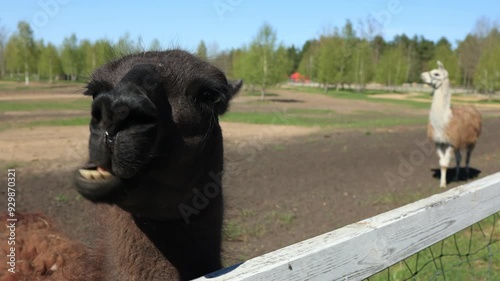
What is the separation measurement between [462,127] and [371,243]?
11597 millimetres

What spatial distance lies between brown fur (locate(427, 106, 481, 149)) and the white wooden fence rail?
32.7 ft

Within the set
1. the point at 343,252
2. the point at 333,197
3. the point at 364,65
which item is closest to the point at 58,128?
the point at 333,197

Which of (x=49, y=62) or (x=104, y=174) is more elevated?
(x=49, y=62)

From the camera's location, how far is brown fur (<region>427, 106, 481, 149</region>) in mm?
12156

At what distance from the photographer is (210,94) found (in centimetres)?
238

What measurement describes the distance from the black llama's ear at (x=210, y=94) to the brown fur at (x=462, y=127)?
11020 millimetres

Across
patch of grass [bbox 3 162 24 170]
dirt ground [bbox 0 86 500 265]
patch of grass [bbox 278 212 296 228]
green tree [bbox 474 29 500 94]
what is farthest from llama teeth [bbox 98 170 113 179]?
green tree [bbox 474 29 500 94]

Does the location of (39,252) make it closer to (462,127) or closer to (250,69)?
(462,127)

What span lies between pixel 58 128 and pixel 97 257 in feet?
63.6

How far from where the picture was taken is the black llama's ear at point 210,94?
2270mm

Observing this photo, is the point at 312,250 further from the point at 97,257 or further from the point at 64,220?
the point at 64,220

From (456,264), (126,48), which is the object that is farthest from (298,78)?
(126,48)

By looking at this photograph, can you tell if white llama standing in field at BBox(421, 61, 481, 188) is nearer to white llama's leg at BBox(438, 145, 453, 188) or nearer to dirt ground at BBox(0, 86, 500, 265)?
white llama's leg at BBox(438, 145, 453, 188)

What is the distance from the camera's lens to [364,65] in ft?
228
